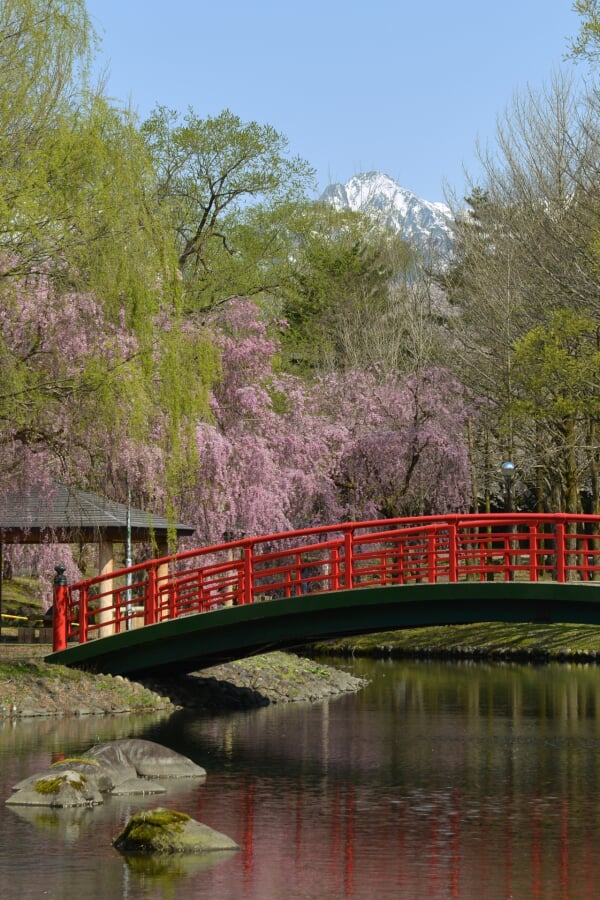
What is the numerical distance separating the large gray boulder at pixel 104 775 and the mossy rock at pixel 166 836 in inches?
105

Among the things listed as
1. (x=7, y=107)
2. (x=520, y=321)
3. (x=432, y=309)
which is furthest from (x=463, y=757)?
(x=432, y=309)

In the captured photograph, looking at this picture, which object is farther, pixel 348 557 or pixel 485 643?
pixel 485 643

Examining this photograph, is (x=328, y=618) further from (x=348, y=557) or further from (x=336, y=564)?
(x=336, y=564)

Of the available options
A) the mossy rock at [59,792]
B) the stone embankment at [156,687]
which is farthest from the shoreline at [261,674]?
the mossy rock at [59,792]

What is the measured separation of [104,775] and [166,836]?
13.5 ft

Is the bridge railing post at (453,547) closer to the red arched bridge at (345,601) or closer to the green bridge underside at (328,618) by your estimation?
the red arched bridge at (345,601)

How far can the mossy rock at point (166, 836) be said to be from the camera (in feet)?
47.2

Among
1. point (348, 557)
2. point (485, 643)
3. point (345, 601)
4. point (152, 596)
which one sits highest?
point (348, 557)

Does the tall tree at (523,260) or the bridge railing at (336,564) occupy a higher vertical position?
the tall tree at (523,260)

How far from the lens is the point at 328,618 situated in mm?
25922

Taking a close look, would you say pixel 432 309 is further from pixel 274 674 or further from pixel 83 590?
pixel 83 590

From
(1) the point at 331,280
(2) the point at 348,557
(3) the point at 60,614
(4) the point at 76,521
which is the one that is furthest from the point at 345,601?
(1) the point at 331,280

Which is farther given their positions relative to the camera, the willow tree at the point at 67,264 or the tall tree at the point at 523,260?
the tall tree at the point at 523,260

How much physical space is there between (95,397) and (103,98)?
5.29 meters
